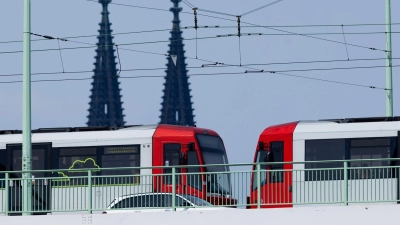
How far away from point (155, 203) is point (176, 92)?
456 feet

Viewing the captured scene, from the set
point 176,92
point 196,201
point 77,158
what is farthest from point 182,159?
point 176,92

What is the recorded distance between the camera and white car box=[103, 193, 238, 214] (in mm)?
26391

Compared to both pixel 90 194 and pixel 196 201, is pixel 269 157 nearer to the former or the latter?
pixel 196 201

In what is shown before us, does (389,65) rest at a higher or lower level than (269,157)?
higher

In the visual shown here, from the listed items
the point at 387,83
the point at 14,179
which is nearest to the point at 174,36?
the point at 387,83

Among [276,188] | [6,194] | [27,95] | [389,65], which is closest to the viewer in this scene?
[276,188]

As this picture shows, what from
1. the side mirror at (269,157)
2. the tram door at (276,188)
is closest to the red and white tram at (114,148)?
the side mirror at (269,157)

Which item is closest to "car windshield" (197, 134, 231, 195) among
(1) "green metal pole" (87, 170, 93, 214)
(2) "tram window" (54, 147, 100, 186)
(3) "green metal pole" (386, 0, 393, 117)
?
(2) "tram window" (54, 147, 100, 186)

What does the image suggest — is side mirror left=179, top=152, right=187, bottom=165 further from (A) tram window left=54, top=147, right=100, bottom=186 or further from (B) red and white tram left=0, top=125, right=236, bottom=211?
(A) tram window left=54, top=147, right=100, bottom=186

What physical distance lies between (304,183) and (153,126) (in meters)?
9.76

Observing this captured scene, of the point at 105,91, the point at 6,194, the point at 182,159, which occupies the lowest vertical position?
the point at 6,194

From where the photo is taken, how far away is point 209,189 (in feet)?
89.2

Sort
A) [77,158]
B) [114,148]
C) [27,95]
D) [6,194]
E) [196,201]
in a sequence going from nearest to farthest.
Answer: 1. [196,201]
2. [6,194]
3. [27,95]
4. [114,148]
5. [77,158]

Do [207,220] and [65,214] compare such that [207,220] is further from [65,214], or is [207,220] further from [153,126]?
[153,126]
